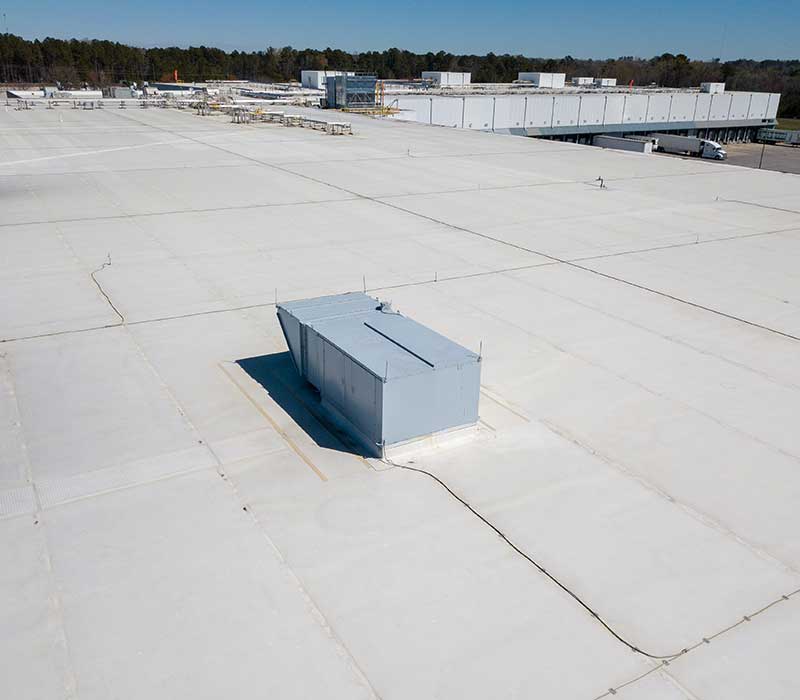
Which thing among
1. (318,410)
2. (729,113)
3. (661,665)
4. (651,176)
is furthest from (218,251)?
(729,113)

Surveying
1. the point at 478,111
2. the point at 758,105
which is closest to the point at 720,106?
the point at 758,105

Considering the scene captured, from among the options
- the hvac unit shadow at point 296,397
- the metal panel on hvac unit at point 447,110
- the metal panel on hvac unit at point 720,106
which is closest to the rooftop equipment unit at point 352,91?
the metal panel on hvac unit at point 447,110

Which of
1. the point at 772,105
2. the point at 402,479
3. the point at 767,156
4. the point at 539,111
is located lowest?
the point at 767,156

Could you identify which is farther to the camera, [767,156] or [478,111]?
[767,156]

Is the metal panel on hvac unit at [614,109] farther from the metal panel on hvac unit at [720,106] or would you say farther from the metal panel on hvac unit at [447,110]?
the metal panel on hvac unit at [447,110]

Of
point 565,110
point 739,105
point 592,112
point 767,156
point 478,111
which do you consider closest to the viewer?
point 478,111

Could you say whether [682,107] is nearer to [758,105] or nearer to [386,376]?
[758,105]

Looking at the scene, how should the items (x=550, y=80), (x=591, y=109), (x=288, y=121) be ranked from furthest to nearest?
(x=550, y=80) < (x=591, y=109) < (x=288, y=121)
